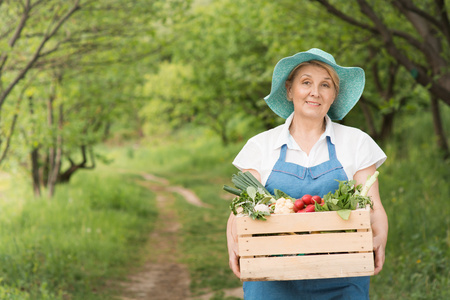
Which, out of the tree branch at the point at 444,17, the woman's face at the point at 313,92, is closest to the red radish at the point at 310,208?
the woman's face at the point at 313,92

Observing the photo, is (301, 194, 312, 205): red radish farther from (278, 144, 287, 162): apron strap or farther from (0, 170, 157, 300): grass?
(0, 170, 157, 300): grass

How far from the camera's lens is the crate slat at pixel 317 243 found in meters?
2.52

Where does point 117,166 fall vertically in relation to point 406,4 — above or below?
below

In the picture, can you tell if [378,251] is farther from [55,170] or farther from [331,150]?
[55,170]

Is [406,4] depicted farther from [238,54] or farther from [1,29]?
[238,54]

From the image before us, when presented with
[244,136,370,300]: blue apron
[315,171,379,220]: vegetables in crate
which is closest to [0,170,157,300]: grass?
[244,136,370,300]: blue apron

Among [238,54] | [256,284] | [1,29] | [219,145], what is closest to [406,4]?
[256,284]

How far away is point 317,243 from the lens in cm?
253

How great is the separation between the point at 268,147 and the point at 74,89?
8.68 metres

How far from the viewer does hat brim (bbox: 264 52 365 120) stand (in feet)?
9.86

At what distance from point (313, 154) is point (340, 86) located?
1.53 feet

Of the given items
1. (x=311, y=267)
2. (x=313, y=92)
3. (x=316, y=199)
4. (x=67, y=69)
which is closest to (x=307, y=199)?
(x=316, y=199)

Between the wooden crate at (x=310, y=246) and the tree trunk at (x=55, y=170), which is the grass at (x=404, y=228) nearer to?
the tree trunk at (x=55, y=170)

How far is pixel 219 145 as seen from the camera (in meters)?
24.2
